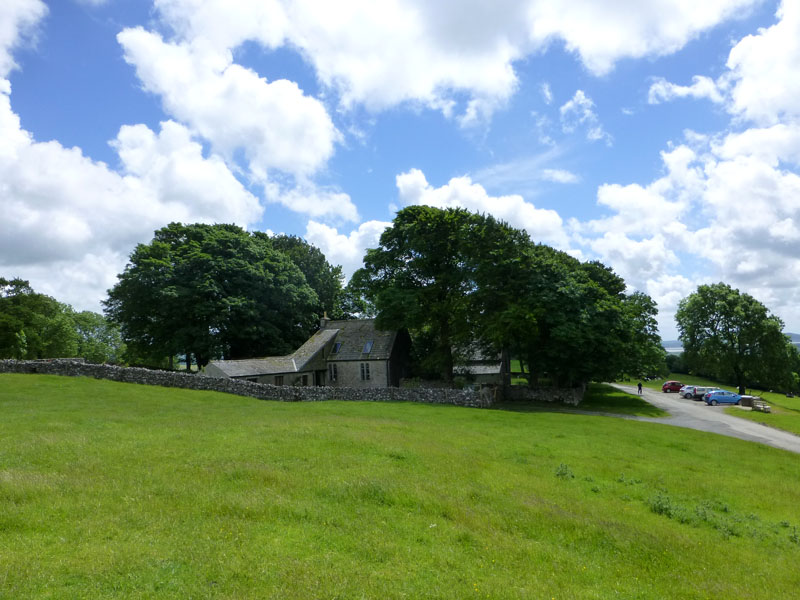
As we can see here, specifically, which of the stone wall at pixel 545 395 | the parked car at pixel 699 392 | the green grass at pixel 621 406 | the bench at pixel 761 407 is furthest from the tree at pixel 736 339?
the stone wall at pixel 545 395

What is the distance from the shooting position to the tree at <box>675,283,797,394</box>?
209 feet

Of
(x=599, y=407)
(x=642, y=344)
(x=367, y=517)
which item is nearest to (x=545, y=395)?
(x=599, y=407)

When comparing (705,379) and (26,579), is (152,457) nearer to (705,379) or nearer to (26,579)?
(26,579)

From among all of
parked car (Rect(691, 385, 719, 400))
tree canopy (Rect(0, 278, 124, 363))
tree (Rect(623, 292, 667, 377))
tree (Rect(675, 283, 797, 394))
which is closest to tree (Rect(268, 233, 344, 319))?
tree canopy (Rect(0, 278, 124, 363))

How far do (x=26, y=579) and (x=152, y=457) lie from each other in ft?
24.0

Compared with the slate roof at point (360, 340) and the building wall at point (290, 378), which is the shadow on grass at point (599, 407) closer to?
the slate roof at point (360, 340)

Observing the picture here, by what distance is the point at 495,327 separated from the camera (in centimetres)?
3984

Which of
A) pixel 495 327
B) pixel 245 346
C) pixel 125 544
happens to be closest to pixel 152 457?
pixel 125 544

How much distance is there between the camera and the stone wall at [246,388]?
36.9m

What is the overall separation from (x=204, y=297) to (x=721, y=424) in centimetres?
4808

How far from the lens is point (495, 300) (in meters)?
43.2

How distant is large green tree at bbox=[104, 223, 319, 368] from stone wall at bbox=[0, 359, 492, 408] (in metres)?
10.8

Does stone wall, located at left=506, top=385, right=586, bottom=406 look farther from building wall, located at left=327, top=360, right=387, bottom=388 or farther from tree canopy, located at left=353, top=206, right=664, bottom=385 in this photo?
building wall, located at left=327, top=360, right=387, bottom=388

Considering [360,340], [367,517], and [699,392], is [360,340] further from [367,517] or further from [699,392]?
[367,517]
